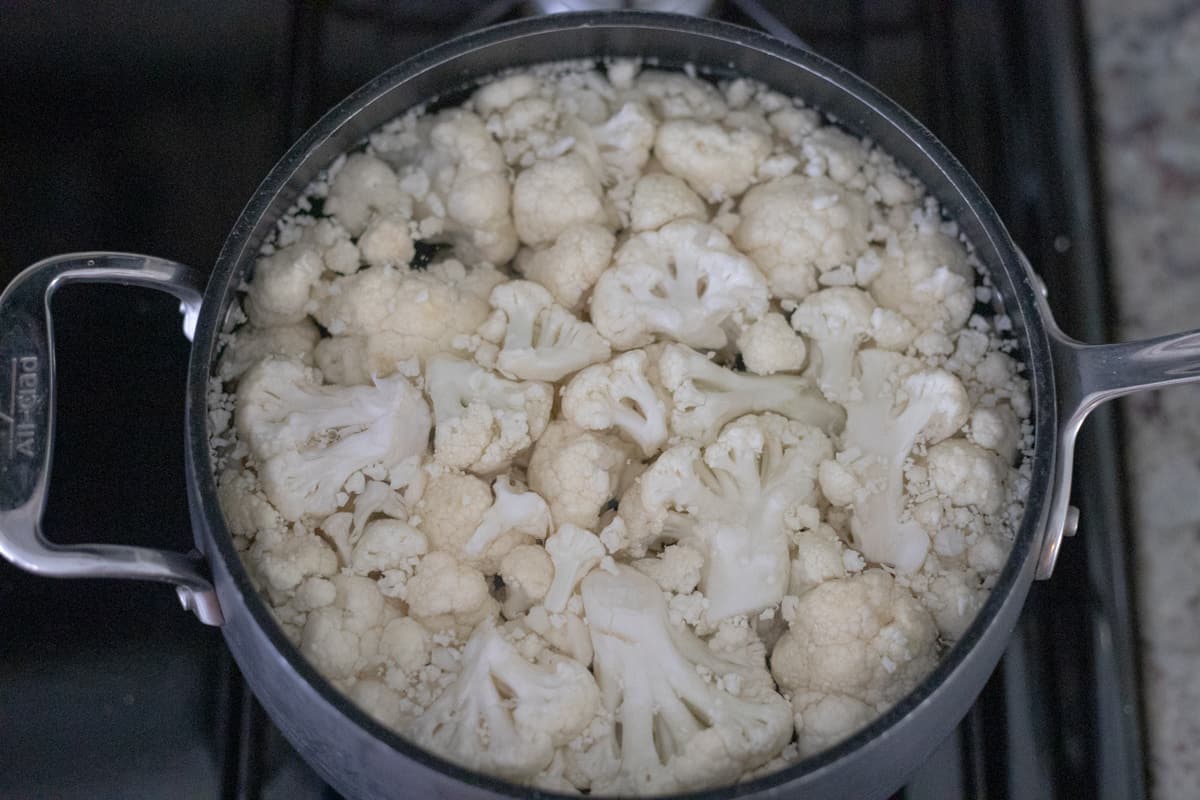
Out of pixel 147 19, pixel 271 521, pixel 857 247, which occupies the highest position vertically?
pixel 147 19

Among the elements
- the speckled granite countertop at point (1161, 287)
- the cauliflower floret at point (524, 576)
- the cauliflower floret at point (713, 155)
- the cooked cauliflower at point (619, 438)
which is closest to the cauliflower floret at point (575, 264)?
the cooked cauliflower at point (619, 438)

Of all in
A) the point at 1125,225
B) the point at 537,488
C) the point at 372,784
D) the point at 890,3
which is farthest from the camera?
the point at 1125,225

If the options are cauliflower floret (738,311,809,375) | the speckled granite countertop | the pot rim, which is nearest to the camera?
the pot rim

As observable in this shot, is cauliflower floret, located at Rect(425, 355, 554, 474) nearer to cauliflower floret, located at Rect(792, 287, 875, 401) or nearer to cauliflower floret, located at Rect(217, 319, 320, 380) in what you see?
cauliflower floret, located at Rect(217, 319, 320, 380)

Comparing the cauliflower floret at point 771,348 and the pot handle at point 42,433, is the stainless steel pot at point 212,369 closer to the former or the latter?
the pot handle at point 42,433

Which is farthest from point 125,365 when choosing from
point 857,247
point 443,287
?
point 857,247

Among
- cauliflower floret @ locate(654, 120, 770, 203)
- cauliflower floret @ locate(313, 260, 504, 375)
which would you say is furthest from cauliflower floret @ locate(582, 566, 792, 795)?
cauliflower floret @ locate(654, 120, 770, 203)

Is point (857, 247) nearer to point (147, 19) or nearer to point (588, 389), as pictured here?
point (588, 389)
